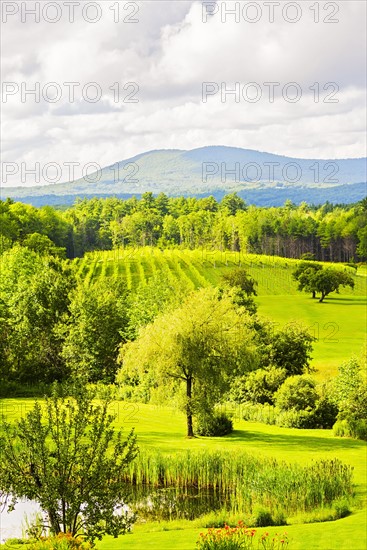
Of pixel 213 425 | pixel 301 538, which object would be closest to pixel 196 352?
pixel 213 425

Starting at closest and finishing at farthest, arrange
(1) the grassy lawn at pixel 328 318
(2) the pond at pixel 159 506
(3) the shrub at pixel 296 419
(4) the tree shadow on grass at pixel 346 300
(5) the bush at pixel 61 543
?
(5) the bush at pixel 61 543 < (2) the pond at pixel 159 506 < (3) the shrub at pixel 296 419 < (1) the grassy lawn at pixel 328 318 < (4) the tree shadow on grass at pixel 346 300

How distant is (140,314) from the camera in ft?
220

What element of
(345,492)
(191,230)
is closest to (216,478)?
(345,492)

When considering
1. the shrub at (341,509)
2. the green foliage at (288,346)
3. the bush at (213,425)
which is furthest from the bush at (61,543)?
the green foliage at (288,346)

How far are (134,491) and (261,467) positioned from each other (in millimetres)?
6021

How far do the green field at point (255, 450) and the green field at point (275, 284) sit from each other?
2472 centimetres

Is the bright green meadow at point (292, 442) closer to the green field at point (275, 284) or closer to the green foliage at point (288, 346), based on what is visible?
the green field at point (275, 284)

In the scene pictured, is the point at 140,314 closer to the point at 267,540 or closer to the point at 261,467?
the point at 261,467

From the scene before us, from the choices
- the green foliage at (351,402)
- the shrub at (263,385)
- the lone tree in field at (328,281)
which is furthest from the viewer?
the lone tree in field at (328,281)

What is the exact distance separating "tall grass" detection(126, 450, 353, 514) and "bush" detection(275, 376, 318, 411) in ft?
50.7

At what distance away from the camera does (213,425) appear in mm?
40750

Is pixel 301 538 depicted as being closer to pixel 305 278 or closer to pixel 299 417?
pixel 299 417

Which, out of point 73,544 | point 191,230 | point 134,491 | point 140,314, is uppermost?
point 191,230

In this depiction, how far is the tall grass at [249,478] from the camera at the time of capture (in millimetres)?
28266
